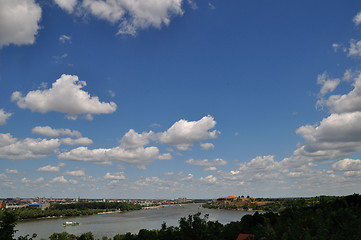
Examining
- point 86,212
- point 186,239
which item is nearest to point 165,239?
point 186,239

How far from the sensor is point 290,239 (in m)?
29.7

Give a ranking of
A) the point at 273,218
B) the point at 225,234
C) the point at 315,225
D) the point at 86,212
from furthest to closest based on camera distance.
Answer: the point at 86,212, the point at 273,218, the point at 225,234, the point at 315,225

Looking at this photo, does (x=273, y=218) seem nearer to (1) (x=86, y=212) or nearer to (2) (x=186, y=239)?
(2) (x=186, y=239)

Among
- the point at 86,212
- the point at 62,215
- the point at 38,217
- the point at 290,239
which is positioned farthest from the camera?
the point at 86,212

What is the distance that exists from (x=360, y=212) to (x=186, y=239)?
110 ft

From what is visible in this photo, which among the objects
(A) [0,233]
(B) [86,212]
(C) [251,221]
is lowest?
(B) [86,212]

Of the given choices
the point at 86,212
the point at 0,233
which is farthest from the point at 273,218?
the point at 86,212

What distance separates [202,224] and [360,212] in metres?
30.1

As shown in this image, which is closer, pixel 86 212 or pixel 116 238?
pixel 116 238

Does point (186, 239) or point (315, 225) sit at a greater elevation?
point (315, 225)

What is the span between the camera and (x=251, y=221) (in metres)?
65.1

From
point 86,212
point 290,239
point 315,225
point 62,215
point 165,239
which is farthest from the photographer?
point 86,212

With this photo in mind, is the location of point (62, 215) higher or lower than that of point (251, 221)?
lower

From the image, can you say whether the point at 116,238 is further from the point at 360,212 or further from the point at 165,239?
the point at 360,212
